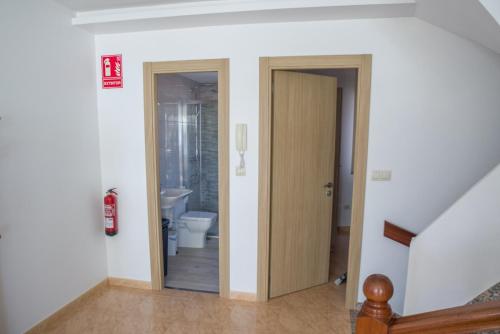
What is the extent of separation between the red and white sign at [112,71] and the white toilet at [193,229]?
1863 millimetres

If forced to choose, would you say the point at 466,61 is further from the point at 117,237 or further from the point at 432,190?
the point at 117,237

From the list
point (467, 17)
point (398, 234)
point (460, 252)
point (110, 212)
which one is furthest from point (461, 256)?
point (110, 212)

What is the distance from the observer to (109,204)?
8.63 ft

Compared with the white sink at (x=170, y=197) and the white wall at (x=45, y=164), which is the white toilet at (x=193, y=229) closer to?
the white sink at (x=170, y=197)

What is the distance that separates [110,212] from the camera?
264 cm

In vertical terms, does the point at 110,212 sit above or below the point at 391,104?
below

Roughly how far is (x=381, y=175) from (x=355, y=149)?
0.29 meters

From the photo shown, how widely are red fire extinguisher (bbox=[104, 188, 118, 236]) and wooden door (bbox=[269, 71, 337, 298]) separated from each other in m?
1.48

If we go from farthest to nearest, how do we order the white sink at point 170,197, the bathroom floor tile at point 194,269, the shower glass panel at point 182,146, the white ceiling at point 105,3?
the shower glass panel at point 182,146 → the white sink at point 170,197 → the bathroom floor tile at point 194,269 → the white ceiling at point 105,3

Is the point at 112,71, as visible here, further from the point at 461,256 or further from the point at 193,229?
the point at 461,256

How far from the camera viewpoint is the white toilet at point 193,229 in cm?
369

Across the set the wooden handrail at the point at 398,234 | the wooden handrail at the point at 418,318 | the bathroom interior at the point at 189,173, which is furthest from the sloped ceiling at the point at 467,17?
the bathroom interior at the point at 189,173

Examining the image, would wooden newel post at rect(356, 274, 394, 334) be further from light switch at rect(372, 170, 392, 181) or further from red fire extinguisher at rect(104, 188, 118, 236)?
red fire extinguisher at rect(104, 188, 118, 236)

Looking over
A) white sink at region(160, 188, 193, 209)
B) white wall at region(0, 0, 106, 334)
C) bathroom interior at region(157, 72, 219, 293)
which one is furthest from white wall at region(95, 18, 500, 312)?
white sink at region(160, 188, 193, 209)
